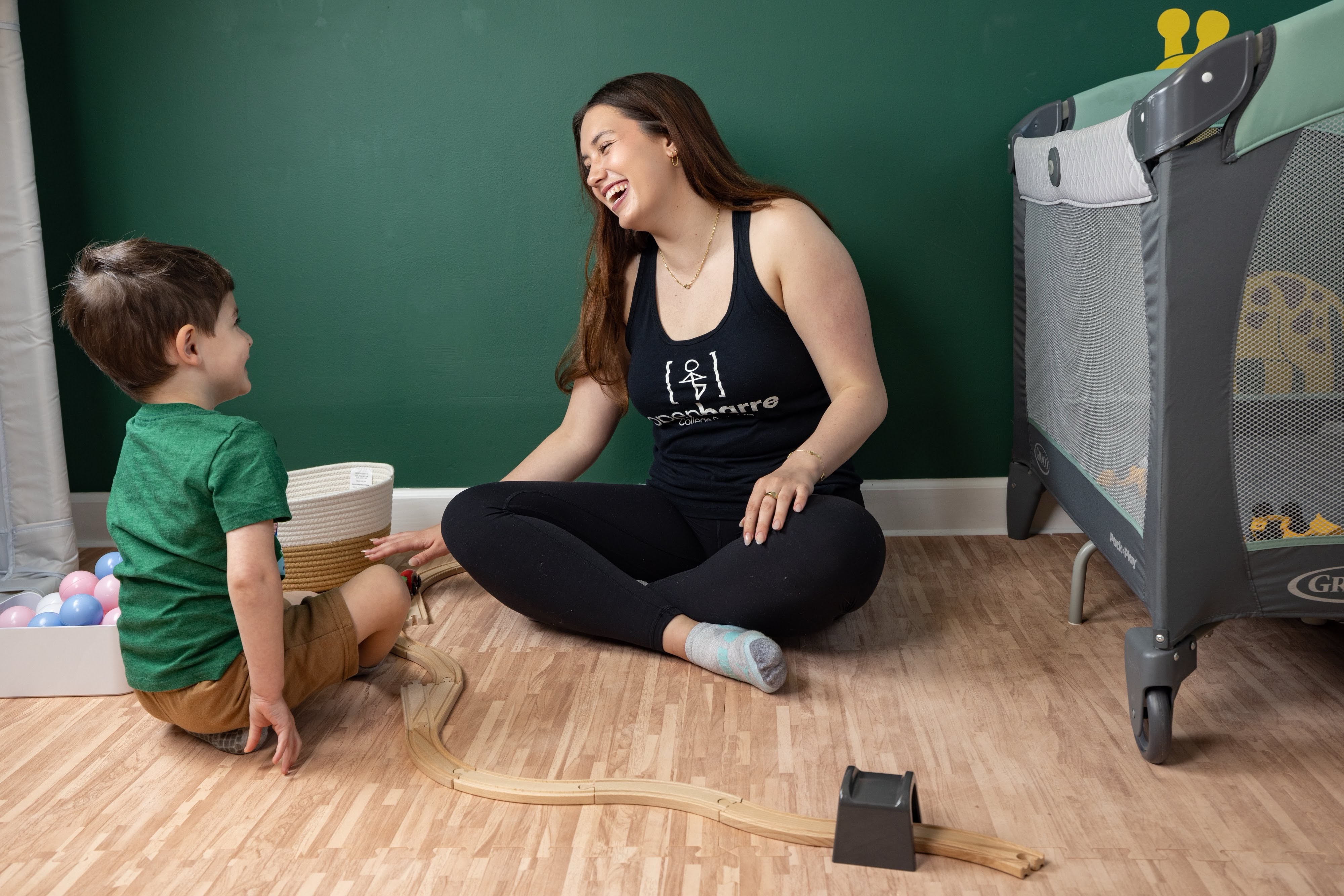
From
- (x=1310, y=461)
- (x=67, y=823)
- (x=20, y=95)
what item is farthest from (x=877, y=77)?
(x=67, y=823)

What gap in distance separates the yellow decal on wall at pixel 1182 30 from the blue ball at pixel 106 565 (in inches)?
77.4

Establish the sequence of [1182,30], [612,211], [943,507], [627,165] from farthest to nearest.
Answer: [943,507]
[1182,30]
[612,211]
[627,165]

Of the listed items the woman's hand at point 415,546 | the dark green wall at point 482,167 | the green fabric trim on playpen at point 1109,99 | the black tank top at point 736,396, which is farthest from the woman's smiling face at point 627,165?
the green fabric trim on playpen at point 1109,99

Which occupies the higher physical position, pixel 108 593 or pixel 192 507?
pixel 192 507

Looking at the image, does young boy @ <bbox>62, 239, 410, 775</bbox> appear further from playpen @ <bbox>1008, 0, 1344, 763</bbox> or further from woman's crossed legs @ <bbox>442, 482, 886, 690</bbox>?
playpen @ <bbox>1008, 0, 1344, 763</bbox>

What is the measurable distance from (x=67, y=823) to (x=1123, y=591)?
1516 mm

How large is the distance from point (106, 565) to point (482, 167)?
960mm

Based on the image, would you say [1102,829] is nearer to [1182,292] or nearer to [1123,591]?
[1182,292]

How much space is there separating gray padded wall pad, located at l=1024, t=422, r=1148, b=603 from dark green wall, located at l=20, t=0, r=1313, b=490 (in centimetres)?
25

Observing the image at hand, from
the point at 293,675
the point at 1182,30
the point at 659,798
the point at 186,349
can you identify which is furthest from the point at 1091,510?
the point at 186,349

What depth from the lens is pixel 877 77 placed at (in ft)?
6.45

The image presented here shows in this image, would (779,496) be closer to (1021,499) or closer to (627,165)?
(627,165)

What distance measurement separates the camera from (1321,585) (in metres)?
1.16

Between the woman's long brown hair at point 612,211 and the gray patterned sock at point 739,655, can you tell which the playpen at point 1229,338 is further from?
the woman's long brown hair at point 612,211
